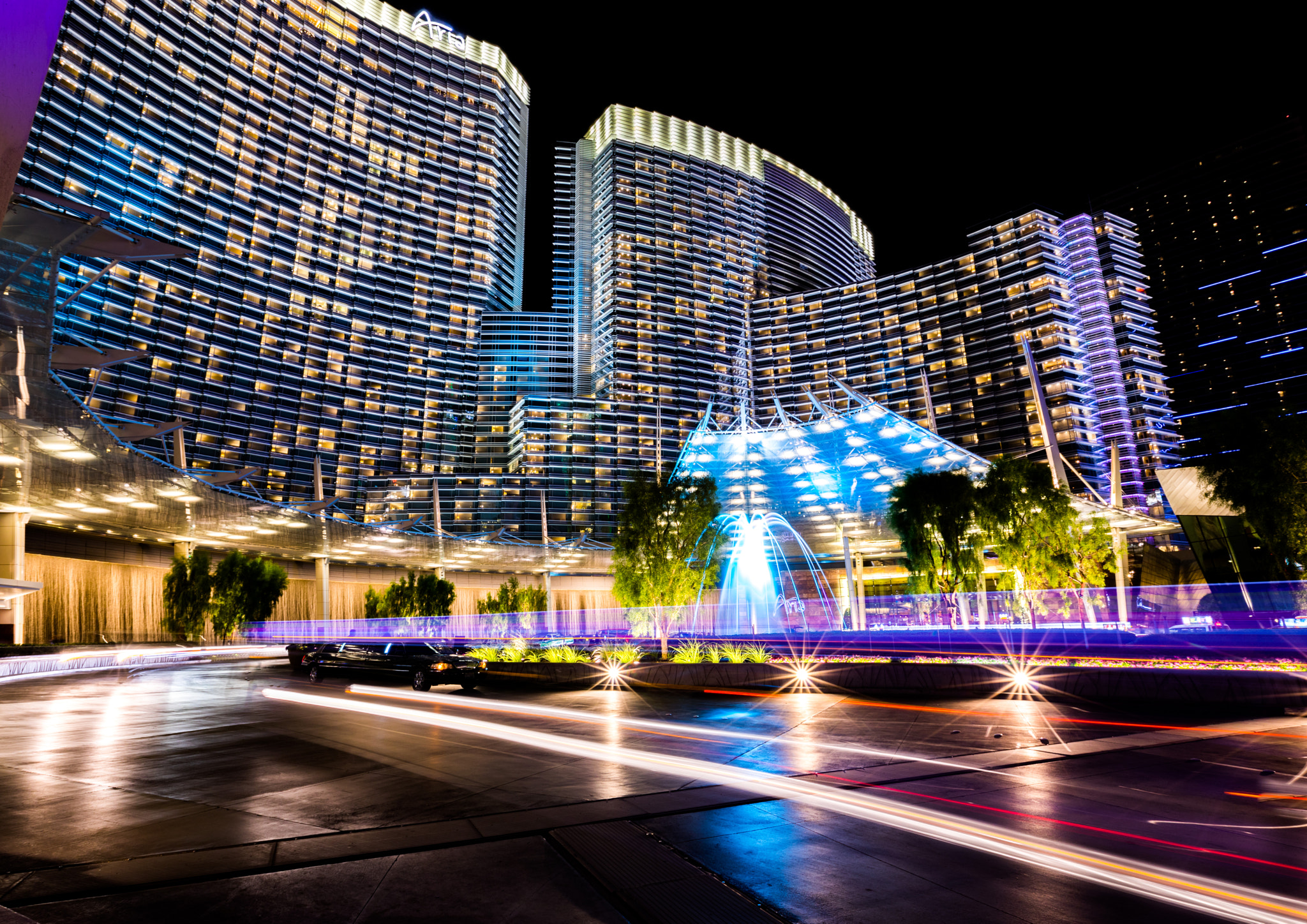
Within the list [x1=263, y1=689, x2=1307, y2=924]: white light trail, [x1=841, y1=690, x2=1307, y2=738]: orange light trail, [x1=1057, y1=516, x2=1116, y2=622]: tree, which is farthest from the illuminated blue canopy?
[x1=263, y1=689, x2=1307, y2=924]: white light trail

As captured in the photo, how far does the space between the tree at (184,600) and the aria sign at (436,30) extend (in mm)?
152138

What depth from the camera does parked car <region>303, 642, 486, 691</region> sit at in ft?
66.9

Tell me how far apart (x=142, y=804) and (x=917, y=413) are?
145 metres

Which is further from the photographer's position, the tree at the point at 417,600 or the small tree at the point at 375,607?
the small tree at the point at 375,607

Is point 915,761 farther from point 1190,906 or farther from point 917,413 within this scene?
point 917,413

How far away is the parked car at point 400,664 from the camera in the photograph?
803 inches

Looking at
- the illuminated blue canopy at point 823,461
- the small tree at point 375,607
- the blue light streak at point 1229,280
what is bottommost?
the small tree at point 375,607

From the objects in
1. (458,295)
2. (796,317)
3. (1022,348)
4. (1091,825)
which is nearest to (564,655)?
(1091,825)

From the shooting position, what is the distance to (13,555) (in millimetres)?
36438

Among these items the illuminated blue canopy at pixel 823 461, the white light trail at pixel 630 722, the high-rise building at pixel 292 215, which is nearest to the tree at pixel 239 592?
the white light trail at pixel 630 722

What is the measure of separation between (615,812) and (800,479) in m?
55.6

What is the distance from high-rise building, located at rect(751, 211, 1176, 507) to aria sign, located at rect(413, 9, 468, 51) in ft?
347

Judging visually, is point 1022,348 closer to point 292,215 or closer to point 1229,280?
point 1229,280

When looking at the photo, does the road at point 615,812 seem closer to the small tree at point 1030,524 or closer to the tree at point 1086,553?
the small tree at point 1030,524
